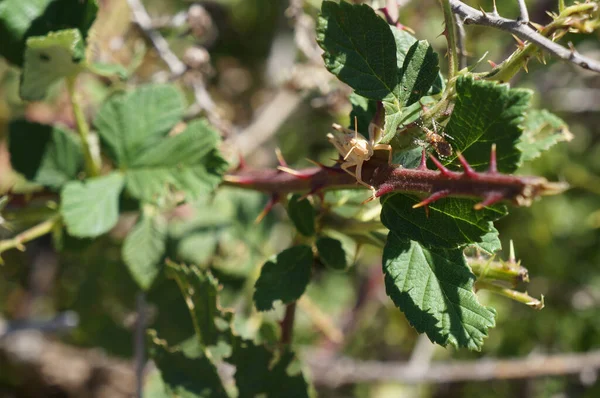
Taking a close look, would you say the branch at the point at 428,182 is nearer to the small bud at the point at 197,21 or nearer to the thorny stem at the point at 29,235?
the thorny stem at the point at 29,235

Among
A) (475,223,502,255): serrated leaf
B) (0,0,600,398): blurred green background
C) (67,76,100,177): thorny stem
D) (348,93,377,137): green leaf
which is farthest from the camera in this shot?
(0,0,600,398): blurred green background

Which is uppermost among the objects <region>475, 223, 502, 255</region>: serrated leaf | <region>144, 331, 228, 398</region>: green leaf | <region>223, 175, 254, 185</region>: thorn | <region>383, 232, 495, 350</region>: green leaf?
<region>475, 223, 502, 255</region>: serrated leaf

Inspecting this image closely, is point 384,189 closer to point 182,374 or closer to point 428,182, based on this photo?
point 428,182

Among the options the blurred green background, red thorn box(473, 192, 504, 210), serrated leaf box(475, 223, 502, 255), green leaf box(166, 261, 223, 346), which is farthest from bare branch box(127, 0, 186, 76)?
red thorn box(473, 192, 504, 210)

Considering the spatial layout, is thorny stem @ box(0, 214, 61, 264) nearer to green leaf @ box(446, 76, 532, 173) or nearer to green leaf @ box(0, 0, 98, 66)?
green leaf @ box(0, 0, 98, 66)

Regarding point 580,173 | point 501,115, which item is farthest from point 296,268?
point 580,173

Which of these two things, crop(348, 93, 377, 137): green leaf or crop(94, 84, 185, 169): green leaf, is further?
crop(94, 84, 185, 169): green leaf

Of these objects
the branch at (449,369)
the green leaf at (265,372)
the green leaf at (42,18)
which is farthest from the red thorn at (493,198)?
the branch at (449,369)
